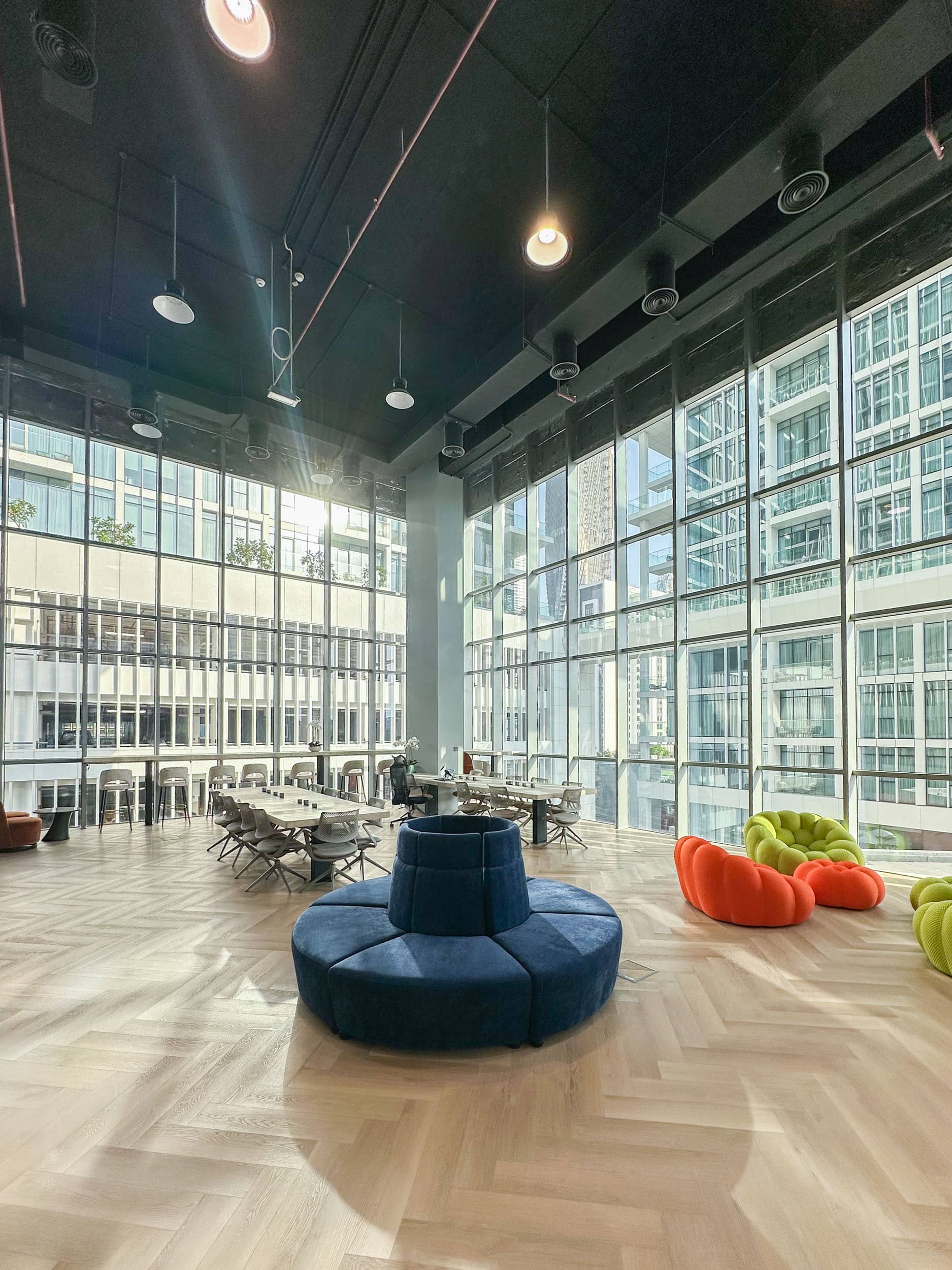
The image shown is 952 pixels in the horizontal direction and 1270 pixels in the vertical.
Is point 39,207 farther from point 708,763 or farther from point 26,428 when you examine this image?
point 708,763

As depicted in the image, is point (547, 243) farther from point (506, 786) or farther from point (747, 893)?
point (506, 786)

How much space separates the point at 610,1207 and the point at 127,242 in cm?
920

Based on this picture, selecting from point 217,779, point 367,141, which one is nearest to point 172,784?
point 217,779

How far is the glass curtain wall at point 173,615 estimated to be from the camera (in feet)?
30.6

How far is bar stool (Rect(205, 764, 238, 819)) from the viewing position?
407 inches

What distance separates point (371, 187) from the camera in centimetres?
602

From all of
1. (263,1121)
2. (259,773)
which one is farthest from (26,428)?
(263,1121)

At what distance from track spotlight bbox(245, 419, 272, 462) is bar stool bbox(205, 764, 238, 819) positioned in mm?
5264

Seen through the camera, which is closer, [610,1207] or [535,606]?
[610,1207]

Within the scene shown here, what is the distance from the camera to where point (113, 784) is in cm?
956

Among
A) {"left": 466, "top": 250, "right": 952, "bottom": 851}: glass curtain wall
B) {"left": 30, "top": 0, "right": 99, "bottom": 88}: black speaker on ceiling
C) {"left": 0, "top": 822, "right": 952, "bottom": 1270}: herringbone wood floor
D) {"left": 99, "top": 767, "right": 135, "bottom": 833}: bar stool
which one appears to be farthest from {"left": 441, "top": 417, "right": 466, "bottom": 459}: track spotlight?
{"left": 0, "top": 822, "right": 952, "bottom": 1270}: herringbone wood floor

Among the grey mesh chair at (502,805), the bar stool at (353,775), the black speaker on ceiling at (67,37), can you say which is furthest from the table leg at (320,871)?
the black speaker on ceiling at (67,37)

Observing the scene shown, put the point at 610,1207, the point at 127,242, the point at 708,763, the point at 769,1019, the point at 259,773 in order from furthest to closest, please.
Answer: the point at 259,773, the point at 708,763, the point at 127,242, the point at 769,1019, the point at 610,1207

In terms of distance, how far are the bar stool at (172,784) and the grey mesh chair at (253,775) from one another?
3.07 ft
